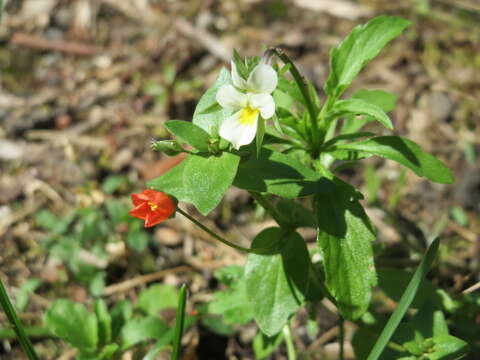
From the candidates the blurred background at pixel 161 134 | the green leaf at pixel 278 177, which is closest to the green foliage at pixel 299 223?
the green leaf at pixel 278 177

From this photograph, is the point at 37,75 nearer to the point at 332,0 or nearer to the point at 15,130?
the point at 15,130

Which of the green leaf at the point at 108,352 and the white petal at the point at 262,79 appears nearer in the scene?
the white petal at the point at 262,79

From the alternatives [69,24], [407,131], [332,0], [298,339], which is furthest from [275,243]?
[69,24]

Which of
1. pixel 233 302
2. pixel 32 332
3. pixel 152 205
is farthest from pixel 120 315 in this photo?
pixel 152 205

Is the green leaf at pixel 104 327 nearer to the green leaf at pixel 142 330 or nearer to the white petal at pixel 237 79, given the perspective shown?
the green leaf at pixel 142 330

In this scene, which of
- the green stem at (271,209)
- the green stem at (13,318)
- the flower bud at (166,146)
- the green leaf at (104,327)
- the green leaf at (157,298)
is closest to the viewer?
the flower bud at (166,146)

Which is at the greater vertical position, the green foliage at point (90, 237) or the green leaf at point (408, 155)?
the green leaf at point (408, 155)

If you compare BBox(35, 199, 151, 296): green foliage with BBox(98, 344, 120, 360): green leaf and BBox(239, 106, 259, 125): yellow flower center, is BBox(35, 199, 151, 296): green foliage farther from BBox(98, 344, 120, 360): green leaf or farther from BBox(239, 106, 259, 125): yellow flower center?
BBox(239, 106, 259, 125): yellow flower center
